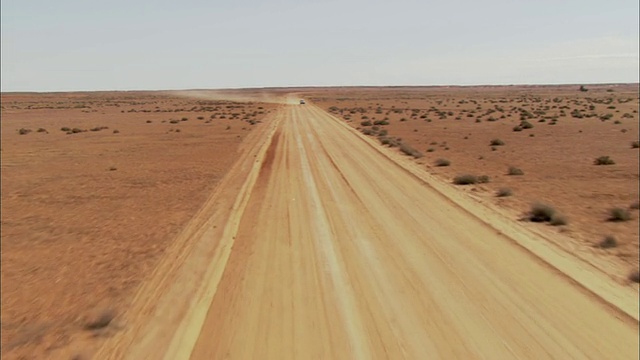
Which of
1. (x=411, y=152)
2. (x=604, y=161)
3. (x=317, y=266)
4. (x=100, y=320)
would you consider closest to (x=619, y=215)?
(x=317, y=266)


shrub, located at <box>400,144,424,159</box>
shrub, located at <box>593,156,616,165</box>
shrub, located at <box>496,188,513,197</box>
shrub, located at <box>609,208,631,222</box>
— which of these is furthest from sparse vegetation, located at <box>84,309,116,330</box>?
shrub, located at <box>593,156,616,165</box>

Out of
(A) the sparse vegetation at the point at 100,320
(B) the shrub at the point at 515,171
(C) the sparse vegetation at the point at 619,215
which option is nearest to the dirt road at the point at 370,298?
(A) the sparse vegetation at the point at 100,320

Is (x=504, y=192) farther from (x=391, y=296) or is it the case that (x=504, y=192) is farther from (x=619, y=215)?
(x=391, y=296)

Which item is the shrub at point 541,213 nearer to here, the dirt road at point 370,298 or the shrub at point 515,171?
the dirt road at point 370,298

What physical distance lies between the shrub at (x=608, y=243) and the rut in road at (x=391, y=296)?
208 cm

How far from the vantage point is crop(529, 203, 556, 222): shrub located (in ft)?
41.9

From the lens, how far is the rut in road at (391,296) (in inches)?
241

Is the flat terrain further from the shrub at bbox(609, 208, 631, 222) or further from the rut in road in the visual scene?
the shrub at bbox(609, 208, 631, 222)

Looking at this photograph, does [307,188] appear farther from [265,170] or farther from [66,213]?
[66,213]

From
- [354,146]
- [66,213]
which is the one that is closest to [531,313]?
[66,213]

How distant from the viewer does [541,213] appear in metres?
13.0

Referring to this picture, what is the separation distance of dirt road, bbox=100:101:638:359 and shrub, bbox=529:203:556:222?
179 centimetres

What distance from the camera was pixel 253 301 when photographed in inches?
295

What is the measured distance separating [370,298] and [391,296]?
348mm
